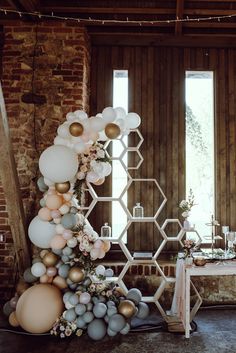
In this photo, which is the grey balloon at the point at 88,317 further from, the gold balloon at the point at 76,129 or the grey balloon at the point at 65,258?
the gold balloon at the point at 76,129

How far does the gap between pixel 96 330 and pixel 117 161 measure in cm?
233

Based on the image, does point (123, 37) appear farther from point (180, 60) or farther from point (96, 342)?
point (96, 342)

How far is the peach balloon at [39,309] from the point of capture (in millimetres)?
3332

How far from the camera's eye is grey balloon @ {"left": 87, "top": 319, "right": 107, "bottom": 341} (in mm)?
3266

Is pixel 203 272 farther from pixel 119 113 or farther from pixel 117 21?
pixel 117 21

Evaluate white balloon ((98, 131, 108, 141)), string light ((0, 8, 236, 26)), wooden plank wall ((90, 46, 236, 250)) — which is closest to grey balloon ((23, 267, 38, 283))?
wooden plank wall ((90, 46, 236, 250))

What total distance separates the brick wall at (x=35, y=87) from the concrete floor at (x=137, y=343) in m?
1.25

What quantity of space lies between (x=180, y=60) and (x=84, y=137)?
7.12 ft

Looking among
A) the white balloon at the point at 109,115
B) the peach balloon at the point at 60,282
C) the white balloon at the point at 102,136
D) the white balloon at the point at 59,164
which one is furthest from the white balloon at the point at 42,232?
the white balloon at the point at 109,115

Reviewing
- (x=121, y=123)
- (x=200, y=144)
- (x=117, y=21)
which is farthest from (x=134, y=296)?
(x=117, y=21)

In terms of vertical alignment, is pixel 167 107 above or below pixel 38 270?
above

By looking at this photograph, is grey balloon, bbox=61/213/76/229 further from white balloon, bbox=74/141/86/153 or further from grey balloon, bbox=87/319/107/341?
grey balloon, bbox=87/319/107/341

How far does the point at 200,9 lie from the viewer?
4.36 m

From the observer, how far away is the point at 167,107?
4973 millimetres
